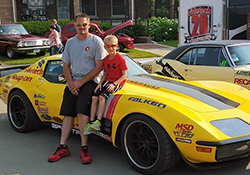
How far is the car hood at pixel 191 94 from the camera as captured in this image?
3701mm

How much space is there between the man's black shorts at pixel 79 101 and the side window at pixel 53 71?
680mm

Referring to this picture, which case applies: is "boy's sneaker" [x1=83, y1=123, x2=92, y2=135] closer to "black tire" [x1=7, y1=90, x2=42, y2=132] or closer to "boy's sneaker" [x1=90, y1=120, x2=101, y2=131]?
"boy's sneaker" [x1=90, y1=120, x2=101, y2=131]

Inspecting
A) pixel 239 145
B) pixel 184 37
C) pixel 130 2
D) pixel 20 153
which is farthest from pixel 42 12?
pixel 239 145

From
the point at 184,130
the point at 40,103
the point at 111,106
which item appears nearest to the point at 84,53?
the point at 111,106

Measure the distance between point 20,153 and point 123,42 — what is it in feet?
43.4

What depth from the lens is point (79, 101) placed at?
4.20 meters

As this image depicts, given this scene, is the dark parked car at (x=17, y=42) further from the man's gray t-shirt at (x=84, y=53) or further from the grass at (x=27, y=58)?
the man's gray t-shirt at (x=84, y=53)

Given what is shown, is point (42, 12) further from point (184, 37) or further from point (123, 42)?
point (184, 37)

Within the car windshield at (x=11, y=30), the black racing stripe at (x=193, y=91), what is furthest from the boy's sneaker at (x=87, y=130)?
the car windshield at (x=11, y=30)

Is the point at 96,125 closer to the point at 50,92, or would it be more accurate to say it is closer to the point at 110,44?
the point at 110,44

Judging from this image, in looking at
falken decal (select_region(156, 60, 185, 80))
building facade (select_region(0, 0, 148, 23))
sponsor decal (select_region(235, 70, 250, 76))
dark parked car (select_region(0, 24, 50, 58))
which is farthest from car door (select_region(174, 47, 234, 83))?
building facade (select_region(0, 0, 148, 23))

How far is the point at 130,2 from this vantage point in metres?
28.0

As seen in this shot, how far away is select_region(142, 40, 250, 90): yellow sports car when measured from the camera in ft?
21.0

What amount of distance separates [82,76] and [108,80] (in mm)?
356
